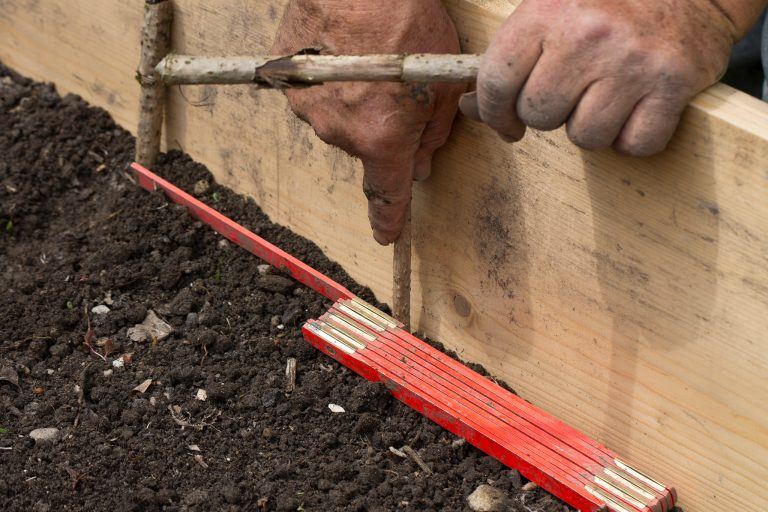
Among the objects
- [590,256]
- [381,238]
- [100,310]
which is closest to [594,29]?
[590,256]

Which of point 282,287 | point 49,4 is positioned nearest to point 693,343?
point 282,287

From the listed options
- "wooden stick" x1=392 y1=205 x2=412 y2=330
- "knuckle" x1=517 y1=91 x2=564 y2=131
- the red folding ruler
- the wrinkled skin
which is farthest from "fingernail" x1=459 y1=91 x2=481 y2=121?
the red folding ruler

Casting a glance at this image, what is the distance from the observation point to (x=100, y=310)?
273cm

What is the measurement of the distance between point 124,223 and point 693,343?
5.36 ft

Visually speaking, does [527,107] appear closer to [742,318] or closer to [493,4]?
[493,4]

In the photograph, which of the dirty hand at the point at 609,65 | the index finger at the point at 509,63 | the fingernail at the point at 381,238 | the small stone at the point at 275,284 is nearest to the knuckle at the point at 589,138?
the dirty hand at the point at 609,65

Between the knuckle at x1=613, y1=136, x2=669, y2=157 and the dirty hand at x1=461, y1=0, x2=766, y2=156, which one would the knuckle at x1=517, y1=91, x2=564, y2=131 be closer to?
the dirty hand at x1=461, y1=0, x2=766, y2=156

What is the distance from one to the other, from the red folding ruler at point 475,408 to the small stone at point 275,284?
0.14ft

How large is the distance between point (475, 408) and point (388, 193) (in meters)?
0.52

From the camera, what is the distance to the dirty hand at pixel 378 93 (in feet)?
6.88

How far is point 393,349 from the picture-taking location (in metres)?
2.50

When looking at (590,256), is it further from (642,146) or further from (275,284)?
(275,284)

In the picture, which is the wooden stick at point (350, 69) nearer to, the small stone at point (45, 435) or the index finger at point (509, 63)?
the index finger at point (509, 63)

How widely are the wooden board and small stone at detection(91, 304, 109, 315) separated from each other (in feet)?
1.76
